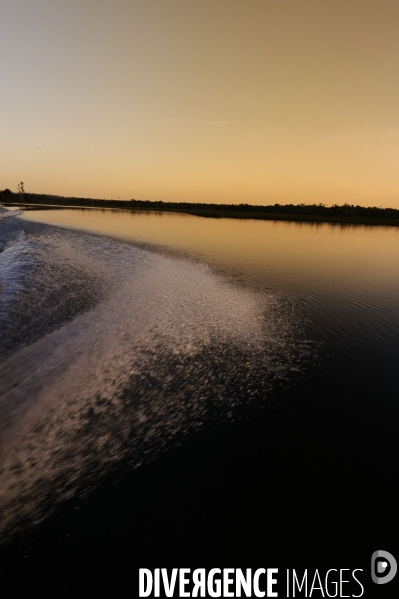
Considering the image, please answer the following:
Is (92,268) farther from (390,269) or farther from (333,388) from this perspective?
(390,269)

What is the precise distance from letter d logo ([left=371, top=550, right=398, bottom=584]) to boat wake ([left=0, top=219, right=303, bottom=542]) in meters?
4.35

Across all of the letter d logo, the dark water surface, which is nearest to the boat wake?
the dark water surface

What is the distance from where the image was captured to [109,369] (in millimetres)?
→ 10508

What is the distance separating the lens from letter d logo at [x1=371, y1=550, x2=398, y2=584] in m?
4.98

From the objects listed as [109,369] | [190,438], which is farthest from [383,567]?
[109,369]

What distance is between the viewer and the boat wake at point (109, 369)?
6566 mm

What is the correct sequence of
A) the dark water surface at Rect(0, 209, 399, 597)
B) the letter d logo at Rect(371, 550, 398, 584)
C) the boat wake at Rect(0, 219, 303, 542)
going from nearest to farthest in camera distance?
the letter d logo at Rect(371, 550, 398, 584)
the dark water surface at Rect(0, 209, 399, 597)
the boat wake at Rect(0, 219, 303, 542)

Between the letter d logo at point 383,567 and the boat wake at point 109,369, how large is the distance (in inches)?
171

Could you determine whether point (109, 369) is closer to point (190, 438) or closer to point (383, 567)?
A: point (190, 438)

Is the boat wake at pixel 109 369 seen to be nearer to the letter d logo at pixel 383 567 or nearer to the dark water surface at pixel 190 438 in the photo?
the dark water surface at pixel 190 438

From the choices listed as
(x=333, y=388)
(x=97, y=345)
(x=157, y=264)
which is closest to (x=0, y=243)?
(x=157, y=264)

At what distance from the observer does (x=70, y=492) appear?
590 centimetres

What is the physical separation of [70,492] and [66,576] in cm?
145

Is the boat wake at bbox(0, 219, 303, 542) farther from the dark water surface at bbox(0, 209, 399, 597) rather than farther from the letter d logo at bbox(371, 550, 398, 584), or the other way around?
the letter d logo at bbox(371, 550, 398, 584)
